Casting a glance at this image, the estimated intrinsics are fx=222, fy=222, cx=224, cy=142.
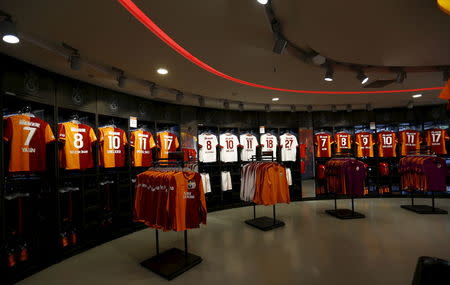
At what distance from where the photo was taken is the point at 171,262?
300cm

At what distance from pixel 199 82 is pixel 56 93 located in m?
2.21

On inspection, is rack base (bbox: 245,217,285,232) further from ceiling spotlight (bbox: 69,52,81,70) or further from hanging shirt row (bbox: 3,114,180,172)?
ceiling spotlight (bbox: 69,52,81,70)

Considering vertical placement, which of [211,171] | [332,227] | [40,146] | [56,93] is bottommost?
[332,227]

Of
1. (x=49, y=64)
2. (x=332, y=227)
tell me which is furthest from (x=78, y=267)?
(x=332, y=227)

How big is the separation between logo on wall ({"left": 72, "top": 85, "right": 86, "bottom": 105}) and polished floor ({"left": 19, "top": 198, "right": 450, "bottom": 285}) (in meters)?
2.42

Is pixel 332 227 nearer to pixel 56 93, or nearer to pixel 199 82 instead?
pixel 199 82

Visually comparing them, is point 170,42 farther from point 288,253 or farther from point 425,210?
point 425,210

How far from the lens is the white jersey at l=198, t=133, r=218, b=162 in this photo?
5.89 m

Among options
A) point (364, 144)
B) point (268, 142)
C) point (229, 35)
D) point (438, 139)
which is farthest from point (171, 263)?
point (438, 139)

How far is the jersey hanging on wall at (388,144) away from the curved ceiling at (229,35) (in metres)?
3.34

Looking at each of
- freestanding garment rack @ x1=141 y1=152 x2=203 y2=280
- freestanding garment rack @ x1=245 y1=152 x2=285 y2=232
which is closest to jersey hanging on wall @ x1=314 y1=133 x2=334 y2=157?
freestanding garment rack @ x1=245 y1=152 x2=285 y2=232

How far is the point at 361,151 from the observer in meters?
7.00

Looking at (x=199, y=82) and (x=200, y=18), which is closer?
(x=200, y=18)

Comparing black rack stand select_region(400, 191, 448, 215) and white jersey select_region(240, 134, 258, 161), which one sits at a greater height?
white jersey select_region(240, 134, 258, 161)
